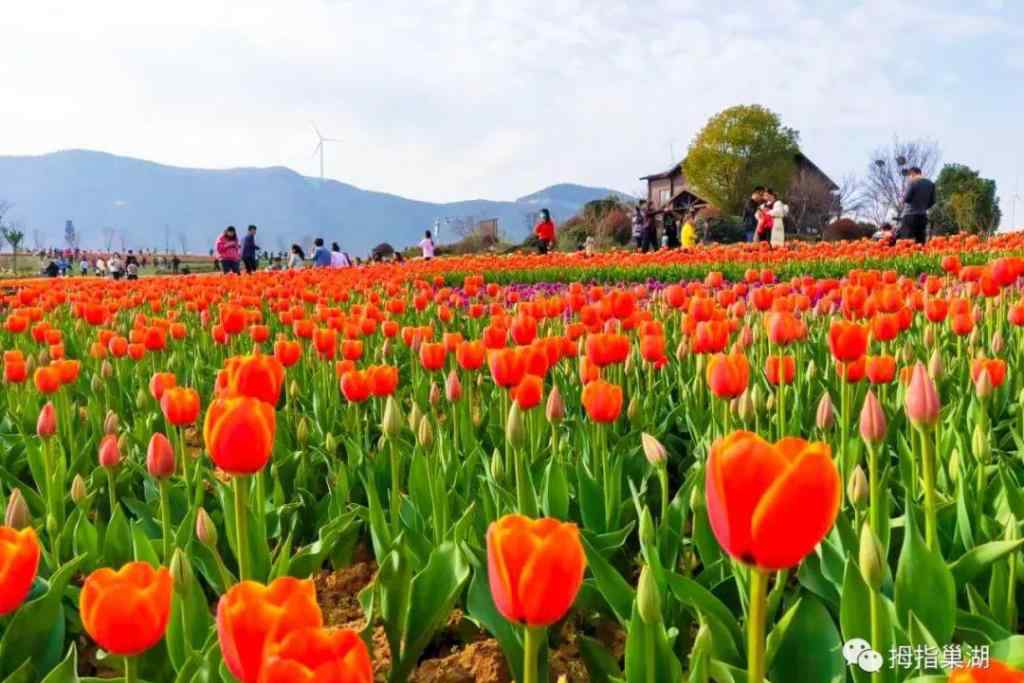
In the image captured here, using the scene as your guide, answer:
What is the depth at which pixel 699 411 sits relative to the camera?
3336 mm

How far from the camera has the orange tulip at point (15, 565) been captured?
124 centimetres

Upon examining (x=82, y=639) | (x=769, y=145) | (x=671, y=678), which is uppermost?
(x=769, y=145)

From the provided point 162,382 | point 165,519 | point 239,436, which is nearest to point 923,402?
point 239,436

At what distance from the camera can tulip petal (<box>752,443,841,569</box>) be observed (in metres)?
0.91

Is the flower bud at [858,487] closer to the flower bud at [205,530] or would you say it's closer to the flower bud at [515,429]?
the flower bud at [515,429]

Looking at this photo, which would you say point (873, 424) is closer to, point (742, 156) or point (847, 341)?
point (847, 341)

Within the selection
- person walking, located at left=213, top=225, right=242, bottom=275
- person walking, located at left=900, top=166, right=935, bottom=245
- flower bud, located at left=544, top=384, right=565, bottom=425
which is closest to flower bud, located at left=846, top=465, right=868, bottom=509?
flower bud, located at left=544, top=384, right=565, bottom=425

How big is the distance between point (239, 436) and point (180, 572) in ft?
1.03

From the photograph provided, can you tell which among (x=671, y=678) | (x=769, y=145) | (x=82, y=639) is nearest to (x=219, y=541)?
(x=82, y=639)

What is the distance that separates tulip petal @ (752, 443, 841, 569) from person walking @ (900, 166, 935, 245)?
15.0m

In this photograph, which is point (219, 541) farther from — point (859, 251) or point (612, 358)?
point (859, 251)

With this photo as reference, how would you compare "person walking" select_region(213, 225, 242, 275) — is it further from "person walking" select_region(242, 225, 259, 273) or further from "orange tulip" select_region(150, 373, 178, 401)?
"orange tulip" select_region(150, 373, 178, 401)

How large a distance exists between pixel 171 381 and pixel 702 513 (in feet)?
5.66

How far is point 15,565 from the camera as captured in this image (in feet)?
4.07
